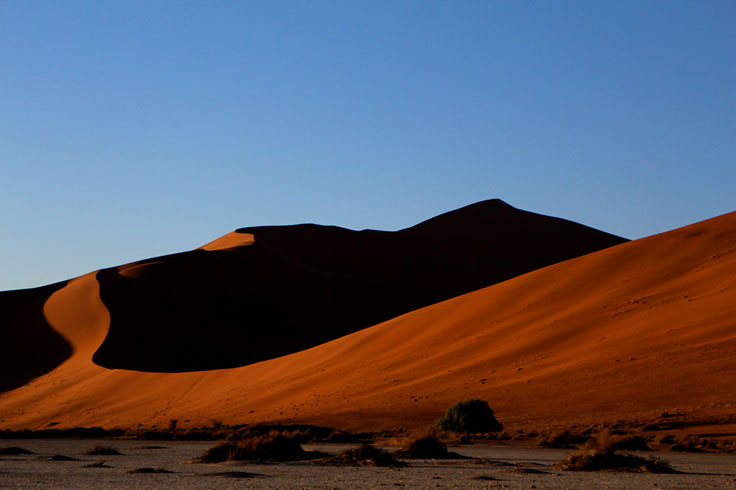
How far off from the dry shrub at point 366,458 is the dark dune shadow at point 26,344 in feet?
124

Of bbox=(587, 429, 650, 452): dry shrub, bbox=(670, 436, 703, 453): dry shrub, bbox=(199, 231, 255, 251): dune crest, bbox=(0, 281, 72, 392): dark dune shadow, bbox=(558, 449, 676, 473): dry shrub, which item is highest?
bbox=(199, 231, 255, 251): dune crest

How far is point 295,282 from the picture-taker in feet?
248

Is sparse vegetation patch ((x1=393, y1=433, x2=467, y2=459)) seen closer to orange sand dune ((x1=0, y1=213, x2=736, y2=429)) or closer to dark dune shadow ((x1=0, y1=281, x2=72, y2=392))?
orange sand dune ((x1=0, y1=213, x2=736, y2=429))

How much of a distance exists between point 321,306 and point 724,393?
46.9 m

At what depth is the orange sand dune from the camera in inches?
1232

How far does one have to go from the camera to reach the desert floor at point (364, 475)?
1458 cm

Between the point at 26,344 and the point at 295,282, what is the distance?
901 inches

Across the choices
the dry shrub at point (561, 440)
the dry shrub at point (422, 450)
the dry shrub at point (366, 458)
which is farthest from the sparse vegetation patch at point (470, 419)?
the dry shrub at point (366, 458)

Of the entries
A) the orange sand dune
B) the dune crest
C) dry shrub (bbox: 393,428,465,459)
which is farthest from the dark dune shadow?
dry shrub (bbox: 393,428,465,459)

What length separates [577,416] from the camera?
29031 millimetres

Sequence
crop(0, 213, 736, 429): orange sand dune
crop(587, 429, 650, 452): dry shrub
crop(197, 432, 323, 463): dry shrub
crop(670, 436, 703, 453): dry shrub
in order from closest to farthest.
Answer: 1. crop(197, 432, 323, 463): dry shrub
2. crop(587, 429, 650, 452): dry shrub
3. crop(670, 436, 703, 453): dry shrub
4. crop(0, 213, 736, 429): orange sand dune

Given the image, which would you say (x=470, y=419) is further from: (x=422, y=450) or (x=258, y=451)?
(x=258, y=451)

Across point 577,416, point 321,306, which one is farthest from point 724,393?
point 321,306

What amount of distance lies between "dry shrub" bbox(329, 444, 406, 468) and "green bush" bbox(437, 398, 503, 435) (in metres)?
8.93
